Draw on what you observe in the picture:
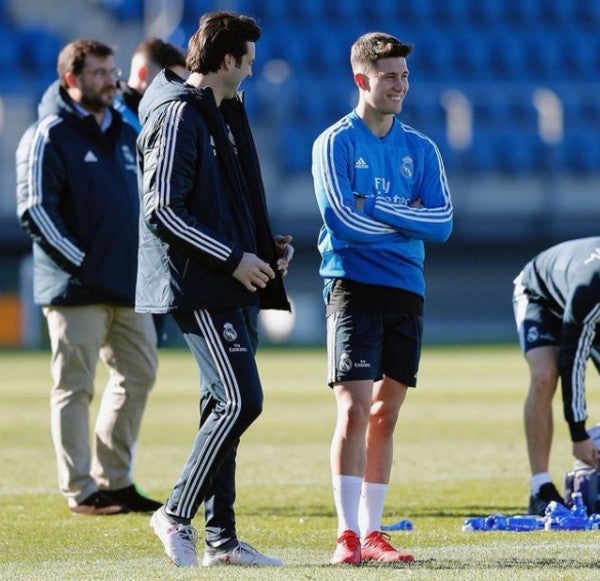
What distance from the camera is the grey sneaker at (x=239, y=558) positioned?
5984mm

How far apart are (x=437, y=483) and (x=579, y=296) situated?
2.29m

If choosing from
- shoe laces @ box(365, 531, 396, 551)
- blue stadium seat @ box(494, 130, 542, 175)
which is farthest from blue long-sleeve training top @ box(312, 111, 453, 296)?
blue stadium seat @ box(494, 130, 542, 175)

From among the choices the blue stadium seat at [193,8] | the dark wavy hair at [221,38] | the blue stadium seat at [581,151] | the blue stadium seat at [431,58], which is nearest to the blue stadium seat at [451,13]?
the blue stadium seat at [431,58]

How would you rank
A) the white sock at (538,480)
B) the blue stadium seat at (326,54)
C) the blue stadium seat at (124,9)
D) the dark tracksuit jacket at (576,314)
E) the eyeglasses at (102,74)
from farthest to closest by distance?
the blue stadium seat at (326,54) → the blue stadium seat at (124,9) → the eyeglasses at (102,74) → the white sock at (538,480) → the dark tracksuit jacket at (576,314)

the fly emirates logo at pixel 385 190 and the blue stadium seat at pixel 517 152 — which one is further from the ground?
the blue stadium seat at pixel 517 152

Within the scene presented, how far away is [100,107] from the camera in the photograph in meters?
8.25

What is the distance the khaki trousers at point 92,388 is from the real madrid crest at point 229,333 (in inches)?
91.0

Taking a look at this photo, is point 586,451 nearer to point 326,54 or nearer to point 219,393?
point 219,393

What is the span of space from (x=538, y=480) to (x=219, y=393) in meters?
2.49

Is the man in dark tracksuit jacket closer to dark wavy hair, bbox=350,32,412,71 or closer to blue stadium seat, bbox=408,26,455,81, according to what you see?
dark wavy hair, bbox=350,32,412,71

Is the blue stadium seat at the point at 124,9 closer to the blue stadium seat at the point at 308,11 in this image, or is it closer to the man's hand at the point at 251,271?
the blue stadium seat at the point at 308,11

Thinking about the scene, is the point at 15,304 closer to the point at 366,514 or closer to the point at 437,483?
the point at 437,483

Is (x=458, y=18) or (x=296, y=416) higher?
(x=458, y=18)

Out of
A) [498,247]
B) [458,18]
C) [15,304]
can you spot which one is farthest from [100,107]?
[458,18]
